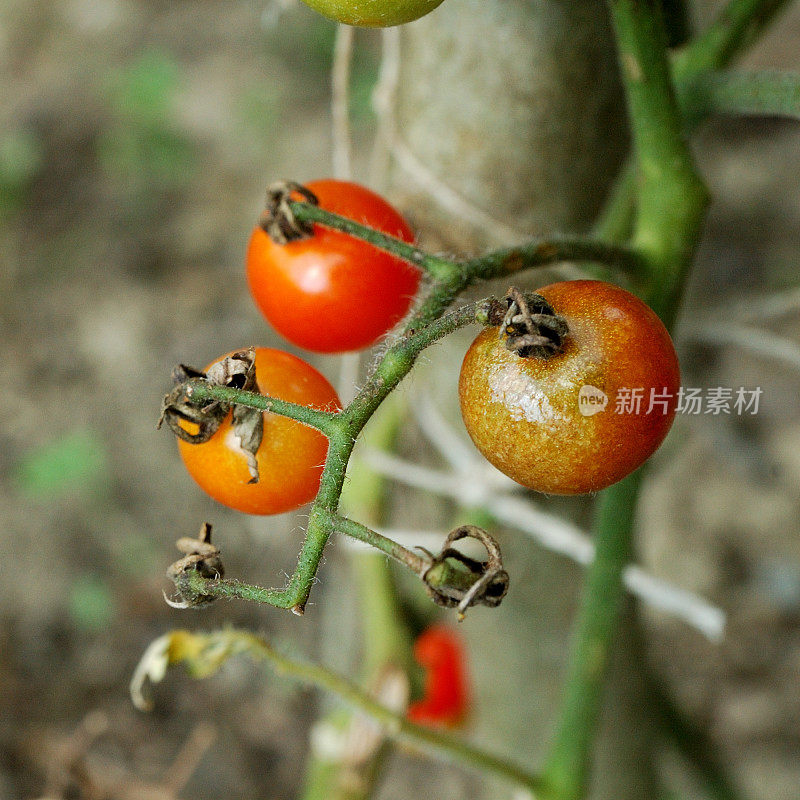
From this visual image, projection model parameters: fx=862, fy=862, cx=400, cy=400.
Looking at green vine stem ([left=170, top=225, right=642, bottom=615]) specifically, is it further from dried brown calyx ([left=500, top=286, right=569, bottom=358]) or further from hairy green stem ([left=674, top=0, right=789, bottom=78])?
hairy green stem ([left=674, top=0, right=789, bottom=78])

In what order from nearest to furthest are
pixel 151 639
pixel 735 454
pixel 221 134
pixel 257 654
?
1. pixel 257 654
2. pixel 735 454
3. pixel 151 639
4. pixel 221 134

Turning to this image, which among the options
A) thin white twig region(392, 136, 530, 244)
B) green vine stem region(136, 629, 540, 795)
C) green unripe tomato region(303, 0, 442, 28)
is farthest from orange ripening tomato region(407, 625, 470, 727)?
green unripe tomato region(303, 0, 442, 28)

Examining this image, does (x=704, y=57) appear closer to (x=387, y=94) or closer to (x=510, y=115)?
(x=510, y=115)

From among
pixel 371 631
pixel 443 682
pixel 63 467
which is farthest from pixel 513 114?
pixel 63 467

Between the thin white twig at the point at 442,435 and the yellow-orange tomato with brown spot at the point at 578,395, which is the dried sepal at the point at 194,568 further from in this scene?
the thin white twig at the point at 442,435

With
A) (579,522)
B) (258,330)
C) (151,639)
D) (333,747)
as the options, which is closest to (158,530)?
(151,639)

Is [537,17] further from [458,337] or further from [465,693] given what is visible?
[465,693]
